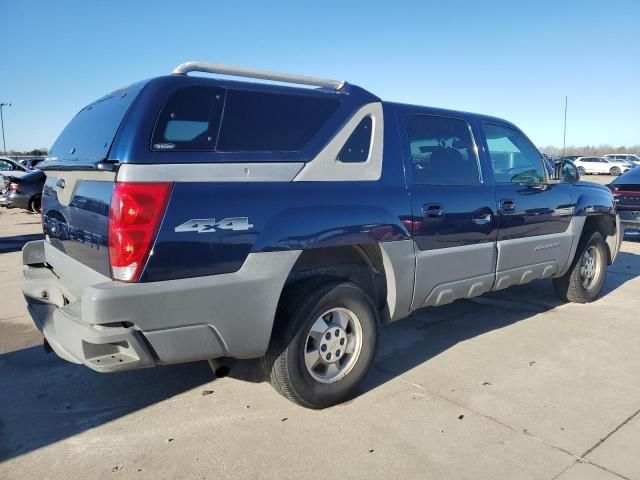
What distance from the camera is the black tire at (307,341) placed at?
304cm

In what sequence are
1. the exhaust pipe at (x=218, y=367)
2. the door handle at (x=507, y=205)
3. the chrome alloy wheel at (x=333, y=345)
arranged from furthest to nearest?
1. the door handle at (x=507, y=205)
2. the chrome alloy wheel at (x=333, y=345)
3. the exhaust pipe at (x=218, y=367)

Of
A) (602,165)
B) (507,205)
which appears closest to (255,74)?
(507,205)

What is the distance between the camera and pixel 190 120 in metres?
2.71

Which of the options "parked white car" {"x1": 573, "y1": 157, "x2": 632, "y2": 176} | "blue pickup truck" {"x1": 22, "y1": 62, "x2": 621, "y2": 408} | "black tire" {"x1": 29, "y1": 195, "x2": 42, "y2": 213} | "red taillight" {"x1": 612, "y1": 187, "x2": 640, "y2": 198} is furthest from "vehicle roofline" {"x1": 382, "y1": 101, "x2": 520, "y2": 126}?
"parked white car" {"x1": 573, "y1": 157, "x2": 632, "y2": 176}

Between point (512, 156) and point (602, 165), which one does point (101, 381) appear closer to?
point (512, 156)

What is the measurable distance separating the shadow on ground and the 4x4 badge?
1057mm

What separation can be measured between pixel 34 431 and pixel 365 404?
2.00 meters

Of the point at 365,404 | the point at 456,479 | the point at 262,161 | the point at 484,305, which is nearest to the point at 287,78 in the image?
the point at 262,161

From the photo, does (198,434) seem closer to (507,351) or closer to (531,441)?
(531,441)

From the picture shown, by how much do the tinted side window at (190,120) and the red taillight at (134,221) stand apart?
0.25 m

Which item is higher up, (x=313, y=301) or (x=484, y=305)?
(x=313, y=301)

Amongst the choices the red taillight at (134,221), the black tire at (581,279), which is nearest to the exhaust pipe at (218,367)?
the red taillight at (134,221)

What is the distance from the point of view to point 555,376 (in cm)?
382

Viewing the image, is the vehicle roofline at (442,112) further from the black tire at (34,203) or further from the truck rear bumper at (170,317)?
the black tire at (34,203)
